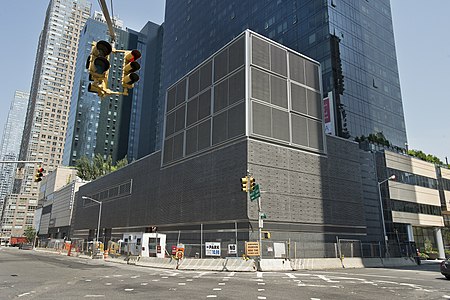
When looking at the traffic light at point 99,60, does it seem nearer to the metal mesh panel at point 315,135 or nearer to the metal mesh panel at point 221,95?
the metal mesh panel at point 221,95

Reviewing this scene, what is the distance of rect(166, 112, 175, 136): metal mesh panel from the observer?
154ft

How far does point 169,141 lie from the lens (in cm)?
4675

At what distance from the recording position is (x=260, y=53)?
122 ft

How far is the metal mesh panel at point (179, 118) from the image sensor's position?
45188 millimetres

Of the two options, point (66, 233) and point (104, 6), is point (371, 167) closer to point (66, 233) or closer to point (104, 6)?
point (104, 6)

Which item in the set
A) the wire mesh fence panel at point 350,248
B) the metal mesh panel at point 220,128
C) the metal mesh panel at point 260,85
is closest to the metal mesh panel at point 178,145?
the metal mesh panel at point 220,128

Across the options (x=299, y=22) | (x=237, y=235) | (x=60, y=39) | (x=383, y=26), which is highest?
(x=60, y=39)

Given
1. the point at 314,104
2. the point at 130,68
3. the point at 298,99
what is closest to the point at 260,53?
the point at 298,99

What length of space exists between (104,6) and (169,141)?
3967cm

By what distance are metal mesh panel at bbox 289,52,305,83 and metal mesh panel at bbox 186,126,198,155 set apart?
524 inches

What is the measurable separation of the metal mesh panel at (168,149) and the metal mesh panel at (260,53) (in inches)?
660

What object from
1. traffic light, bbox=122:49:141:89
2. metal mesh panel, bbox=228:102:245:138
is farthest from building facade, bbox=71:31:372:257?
traffic light, bbox=122:49:141:89

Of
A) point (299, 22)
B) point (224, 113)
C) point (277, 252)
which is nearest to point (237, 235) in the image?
point (277, 252)

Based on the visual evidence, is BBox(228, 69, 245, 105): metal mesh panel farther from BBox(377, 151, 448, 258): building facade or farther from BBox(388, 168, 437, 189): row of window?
BBox(388, 168, 437, 189): row of window
